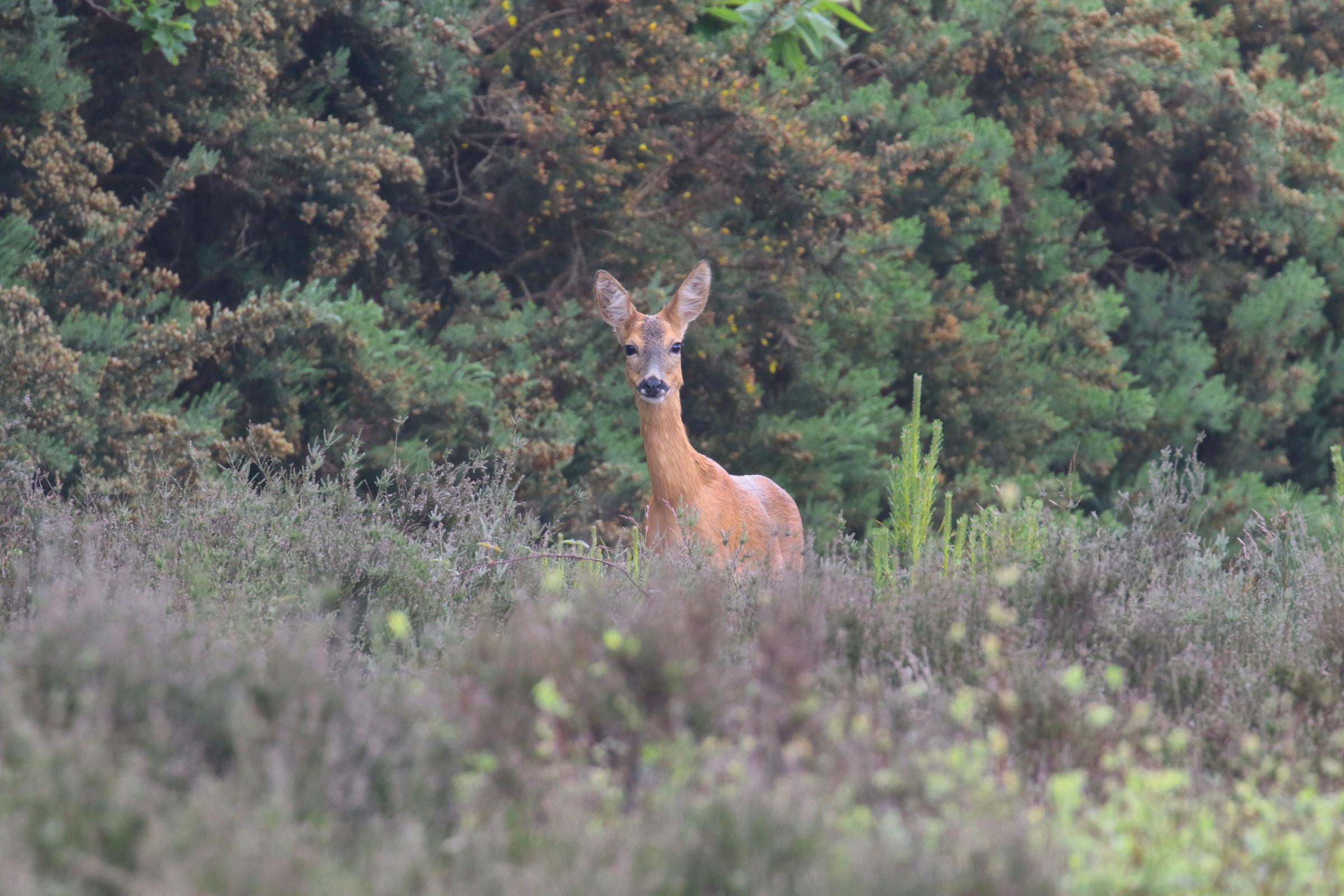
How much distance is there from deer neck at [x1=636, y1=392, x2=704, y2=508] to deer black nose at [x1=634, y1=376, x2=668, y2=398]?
0.05 metres

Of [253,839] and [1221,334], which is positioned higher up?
[253,839]

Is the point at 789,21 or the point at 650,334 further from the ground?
the point at 789,21

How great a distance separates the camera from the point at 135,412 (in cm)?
947

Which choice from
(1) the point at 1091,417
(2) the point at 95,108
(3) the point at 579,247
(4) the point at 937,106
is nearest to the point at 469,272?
(3) the point at 579,247

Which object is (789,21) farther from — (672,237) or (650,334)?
(650,334)

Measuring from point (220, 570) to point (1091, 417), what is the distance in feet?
36.7

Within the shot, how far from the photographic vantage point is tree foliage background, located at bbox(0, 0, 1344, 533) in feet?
32.7

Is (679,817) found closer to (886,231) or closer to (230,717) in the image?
(230,717)

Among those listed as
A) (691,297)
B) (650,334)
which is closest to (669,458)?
(650,334)

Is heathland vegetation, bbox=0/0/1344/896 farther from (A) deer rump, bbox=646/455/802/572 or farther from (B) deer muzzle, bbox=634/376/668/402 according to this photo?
(B) deer muzzle, bbox=634/376/668/402

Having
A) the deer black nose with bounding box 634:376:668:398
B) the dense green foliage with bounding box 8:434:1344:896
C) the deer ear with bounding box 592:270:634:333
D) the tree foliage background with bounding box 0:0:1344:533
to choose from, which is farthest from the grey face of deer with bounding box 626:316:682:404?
the dense green foliage with bounding box 8:434:1344:896

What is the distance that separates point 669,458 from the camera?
752cm

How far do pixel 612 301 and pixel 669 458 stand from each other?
4.03ft

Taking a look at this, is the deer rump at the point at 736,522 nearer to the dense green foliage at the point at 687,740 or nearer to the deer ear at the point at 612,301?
the deer ear at the point at 612,301
